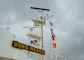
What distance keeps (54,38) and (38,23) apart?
6.55m

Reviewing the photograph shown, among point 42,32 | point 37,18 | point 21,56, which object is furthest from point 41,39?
point 21,56

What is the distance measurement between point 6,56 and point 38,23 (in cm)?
2930

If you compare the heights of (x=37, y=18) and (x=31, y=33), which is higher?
(x=37, y=18)

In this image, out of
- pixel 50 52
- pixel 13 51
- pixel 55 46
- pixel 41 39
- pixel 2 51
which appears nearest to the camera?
pixel 2 51

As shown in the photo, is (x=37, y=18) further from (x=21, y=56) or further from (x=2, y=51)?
(x=2, y=51)

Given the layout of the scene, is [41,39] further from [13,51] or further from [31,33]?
[13,51]

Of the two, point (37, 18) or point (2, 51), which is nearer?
point (2, 51)

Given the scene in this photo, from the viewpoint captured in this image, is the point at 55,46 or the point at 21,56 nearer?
the point at 21,56

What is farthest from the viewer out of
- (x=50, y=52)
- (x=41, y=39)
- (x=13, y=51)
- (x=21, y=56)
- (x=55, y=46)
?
(x=41, y=39)

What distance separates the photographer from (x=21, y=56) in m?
24.8

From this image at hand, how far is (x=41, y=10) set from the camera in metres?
51.9

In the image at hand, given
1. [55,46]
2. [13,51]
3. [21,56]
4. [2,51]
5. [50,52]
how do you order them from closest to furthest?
1. [2,51]
2. [13,51]
3. [21,56]
4. [50,52]
5. [55,46]

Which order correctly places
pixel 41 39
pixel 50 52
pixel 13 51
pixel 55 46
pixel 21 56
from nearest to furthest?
1. pixel 13 51
2. pixel 21 56
3. pixel 50 52
4. pixel 55 46
5. pixel 41 39

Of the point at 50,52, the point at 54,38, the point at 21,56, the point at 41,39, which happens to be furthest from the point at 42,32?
the point at 21,56
